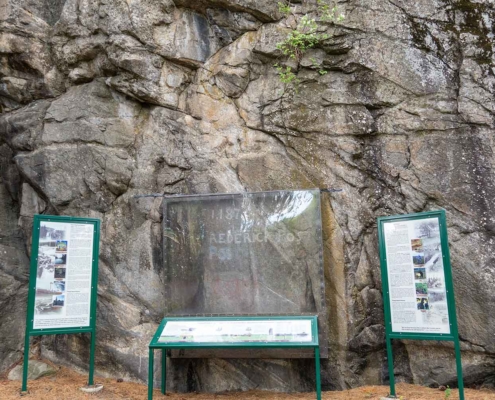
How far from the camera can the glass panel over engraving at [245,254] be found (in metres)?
5.36

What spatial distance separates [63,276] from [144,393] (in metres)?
1.66

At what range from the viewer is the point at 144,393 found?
512cm

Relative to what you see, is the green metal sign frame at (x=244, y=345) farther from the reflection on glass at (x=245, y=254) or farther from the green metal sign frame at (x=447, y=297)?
the green metal sign frame at (x=447, y=297)

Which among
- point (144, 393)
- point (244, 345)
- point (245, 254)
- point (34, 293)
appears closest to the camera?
point (244, 345)

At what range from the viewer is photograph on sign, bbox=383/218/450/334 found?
4.61m

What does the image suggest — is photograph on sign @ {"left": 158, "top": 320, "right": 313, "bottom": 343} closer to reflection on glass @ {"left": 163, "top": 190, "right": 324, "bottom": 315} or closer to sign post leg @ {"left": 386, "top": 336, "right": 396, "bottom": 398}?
reflection on glass @ {"left": 163, "top": 190, "right": 324, "bottom": 315}

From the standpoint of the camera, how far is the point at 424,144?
5.64 m

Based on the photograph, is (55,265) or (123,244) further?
(123,244)

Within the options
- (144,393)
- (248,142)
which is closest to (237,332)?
(144,393)

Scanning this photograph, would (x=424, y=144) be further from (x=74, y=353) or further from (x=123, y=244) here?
(x=74, y=353)

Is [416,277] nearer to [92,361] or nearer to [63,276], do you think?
[92,361]

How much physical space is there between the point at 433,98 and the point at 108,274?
16.0 ft

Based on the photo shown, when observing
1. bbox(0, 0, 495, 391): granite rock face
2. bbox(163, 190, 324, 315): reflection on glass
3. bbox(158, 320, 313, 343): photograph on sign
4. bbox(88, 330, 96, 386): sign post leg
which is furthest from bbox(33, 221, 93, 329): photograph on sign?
bbox(158, 320, 313, 343): photograph on sign

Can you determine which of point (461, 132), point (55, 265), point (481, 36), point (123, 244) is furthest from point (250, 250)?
point (481, 36)
